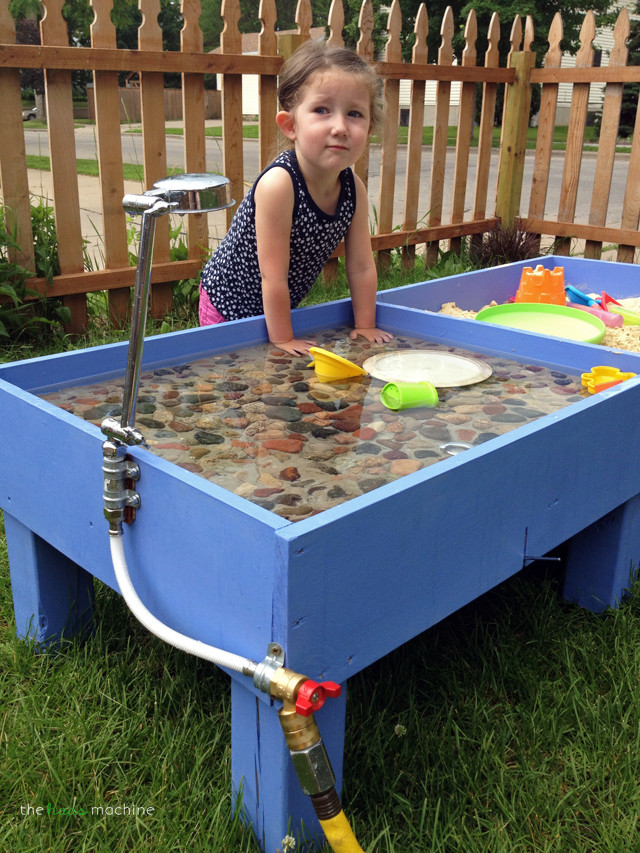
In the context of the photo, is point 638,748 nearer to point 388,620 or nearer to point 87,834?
point 388,620

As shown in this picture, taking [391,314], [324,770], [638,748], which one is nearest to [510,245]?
[391,314]

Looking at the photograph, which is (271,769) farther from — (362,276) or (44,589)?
(362,276)

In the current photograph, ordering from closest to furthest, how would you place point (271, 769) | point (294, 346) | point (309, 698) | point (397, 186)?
point (309, 698), point (271, 769), point (294, 346), point (397, 186)

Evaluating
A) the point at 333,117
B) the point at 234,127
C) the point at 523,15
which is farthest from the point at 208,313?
the point at 523,15

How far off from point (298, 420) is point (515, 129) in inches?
160

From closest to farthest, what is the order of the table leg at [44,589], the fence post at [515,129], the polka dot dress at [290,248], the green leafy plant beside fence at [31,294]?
the table leg at [44,589] → the polka dot dress at [290,248] → the green leafy plant beside fence at [31,294] → the fence post at [515,129]

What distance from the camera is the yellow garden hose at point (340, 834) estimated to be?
3.19 feet

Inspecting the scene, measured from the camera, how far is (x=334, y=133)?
1998 millimetres

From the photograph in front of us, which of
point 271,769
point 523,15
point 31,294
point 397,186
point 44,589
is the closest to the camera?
point 271,769

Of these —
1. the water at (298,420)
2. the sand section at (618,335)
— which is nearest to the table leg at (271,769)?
the water at (298,420)

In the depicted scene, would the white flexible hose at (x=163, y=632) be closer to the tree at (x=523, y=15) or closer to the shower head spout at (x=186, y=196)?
the shower head spout at (x=186, y=196)

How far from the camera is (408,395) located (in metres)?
1.60

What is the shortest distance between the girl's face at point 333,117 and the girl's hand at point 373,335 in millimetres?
439

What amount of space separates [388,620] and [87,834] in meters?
0.52
